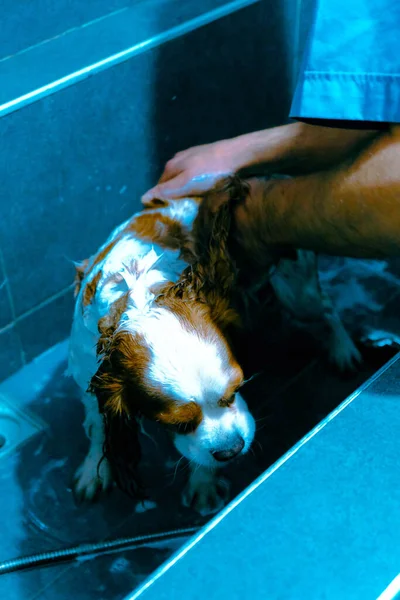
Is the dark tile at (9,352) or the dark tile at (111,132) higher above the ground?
the dark tile at (111,132)

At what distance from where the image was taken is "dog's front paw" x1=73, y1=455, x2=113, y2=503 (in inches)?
59.1

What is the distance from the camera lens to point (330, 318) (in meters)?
1.76

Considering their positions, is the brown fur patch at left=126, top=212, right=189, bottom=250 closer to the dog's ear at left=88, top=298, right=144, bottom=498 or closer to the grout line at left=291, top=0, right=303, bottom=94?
the dog's ear at left=88, top=298, right=144, bottom=498

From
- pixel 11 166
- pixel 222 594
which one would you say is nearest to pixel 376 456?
pixel 222 594

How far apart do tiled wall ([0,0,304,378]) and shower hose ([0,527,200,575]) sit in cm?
51

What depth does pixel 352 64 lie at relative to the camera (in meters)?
1.04

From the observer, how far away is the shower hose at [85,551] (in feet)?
4.49

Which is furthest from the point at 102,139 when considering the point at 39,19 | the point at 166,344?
the point at 166,344

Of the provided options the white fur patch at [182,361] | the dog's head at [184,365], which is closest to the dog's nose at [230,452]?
the dog's head at [184,365]

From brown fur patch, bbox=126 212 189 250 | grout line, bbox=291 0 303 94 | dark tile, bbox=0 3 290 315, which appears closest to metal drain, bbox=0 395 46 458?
dark tile, bbox=0 3 290 315

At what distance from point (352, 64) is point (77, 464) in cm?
97

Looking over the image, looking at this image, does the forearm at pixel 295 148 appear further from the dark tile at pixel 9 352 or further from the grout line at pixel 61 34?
the dark tile at pixel 9 352

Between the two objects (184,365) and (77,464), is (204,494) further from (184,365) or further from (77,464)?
(184,365)

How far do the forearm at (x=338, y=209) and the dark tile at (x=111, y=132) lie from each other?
45 centimetres
